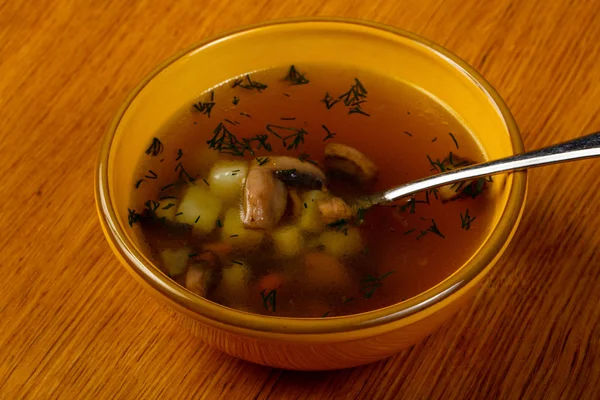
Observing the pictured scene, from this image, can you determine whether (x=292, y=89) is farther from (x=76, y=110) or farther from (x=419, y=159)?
(x=76, y=110)

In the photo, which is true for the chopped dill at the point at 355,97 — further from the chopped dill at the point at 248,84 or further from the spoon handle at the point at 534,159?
the spoon handle at the point at 534,159

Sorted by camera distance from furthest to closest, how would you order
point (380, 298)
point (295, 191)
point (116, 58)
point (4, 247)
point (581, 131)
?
point (116, 58) → point (581, 131) → point (4, 247) → point (295, 191) → point (380, 298)

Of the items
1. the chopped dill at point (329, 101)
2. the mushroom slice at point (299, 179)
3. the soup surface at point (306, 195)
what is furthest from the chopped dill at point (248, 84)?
the mushroom slice at point (299, 179)

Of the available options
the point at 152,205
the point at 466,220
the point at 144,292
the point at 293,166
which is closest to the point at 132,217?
the point at 152,205

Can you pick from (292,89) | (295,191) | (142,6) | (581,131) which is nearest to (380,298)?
(295,191)

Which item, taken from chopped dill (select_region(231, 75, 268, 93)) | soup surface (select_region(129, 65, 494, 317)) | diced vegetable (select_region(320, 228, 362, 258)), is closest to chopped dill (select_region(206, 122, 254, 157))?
soup surface (select_region(129, 65, 494, 317))

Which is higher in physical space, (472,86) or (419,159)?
(472,86)
